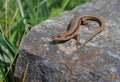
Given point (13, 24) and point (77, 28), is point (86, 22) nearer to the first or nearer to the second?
point (77, 28)

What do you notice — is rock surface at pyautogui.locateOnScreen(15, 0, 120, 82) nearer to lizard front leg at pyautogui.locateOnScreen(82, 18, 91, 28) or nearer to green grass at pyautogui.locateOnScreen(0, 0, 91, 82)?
lizard front leg at pyautogui.locateOnScreen(82, 18, 91, 28)

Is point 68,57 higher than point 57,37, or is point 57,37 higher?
point 57,37

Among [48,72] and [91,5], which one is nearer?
[48,72]

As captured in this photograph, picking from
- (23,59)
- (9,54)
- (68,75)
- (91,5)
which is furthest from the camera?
(91,5)

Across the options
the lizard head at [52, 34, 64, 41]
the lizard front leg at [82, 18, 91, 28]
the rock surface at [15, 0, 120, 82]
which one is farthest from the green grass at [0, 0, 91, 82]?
the lizard front leg at [82, 18, 91, 28]

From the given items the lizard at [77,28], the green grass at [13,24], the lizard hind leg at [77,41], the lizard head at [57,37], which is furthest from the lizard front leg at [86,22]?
the green grass at [13,24]

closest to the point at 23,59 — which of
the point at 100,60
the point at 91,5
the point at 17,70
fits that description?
the point at 17,70

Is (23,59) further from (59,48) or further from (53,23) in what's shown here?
(53,23)

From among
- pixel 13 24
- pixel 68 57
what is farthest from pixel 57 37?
pixel 13 24
